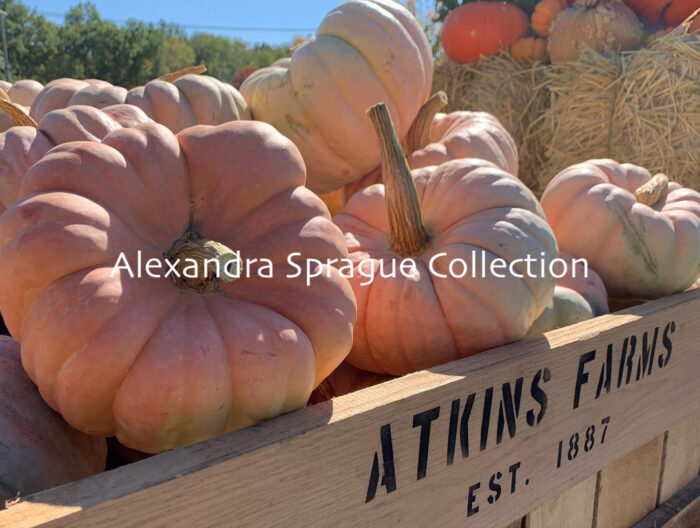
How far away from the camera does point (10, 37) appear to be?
20344 mm

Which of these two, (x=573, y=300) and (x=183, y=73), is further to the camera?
(x=183, y=73)

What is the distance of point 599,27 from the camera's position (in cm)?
345

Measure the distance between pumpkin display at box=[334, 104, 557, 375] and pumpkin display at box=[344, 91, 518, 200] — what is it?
45cm

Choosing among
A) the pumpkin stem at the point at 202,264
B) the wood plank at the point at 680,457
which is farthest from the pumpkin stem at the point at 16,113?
the wood plank at the point at 680,457

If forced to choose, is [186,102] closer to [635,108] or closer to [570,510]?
[570,510]

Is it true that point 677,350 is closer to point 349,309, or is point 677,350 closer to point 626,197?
point 626,197

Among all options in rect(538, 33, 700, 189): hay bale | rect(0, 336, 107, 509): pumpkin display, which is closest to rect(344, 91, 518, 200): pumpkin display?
rect(0, 336, 107, 509): pumpkin display

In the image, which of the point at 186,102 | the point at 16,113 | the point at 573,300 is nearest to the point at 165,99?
the point at 186,102

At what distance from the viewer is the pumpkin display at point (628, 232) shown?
1590 mm

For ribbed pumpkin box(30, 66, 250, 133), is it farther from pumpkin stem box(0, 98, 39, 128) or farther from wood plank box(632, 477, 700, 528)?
wood plank box(632, 477, 700, 528)

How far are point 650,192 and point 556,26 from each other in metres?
2.32

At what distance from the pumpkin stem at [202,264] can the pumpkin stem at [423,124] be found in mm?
1140

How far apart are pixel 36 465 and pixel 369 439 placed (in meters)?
0.44

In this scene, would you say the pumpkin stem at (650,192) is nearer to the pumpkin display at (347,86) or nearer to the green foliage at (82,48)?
the pumpkin display at (347,86)
